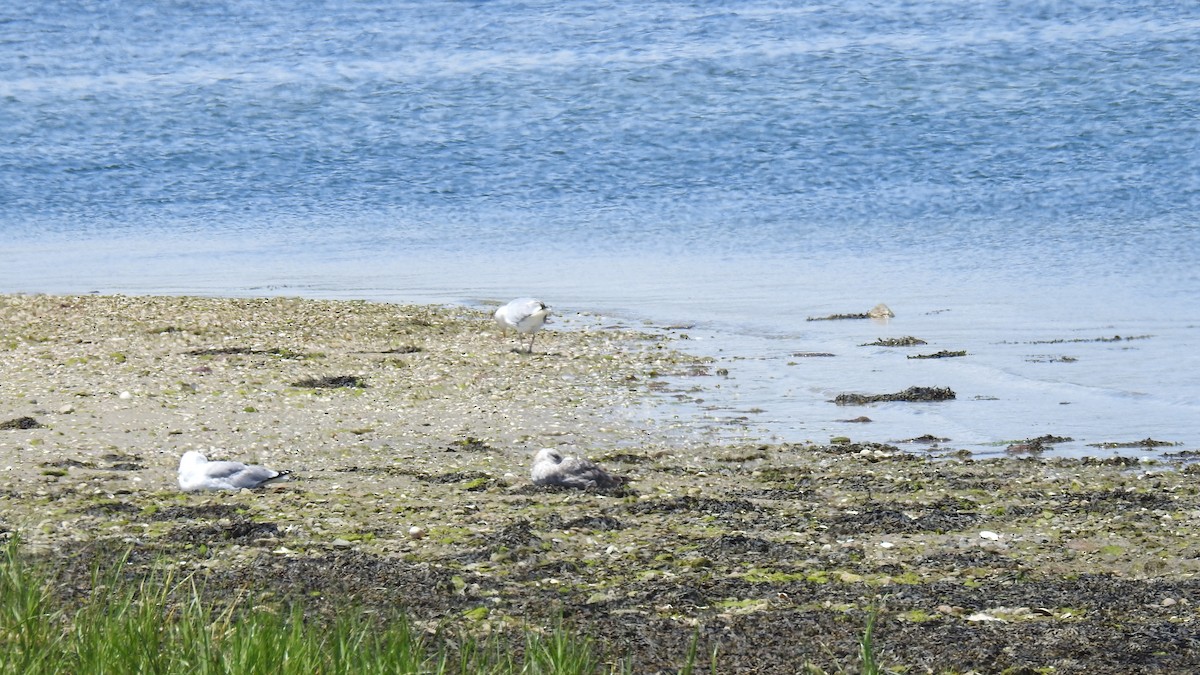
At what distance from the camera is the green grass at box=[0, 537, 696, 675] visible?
423 centimetres

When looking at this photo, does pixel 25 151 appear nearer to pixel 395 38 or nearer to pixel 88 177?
pixel 88 177

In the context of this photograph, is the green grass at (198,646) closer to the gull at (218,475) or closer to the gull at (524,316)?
the gull at (218,475)

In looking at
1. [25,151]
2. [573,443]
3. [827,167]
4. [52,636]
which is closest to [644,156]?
[827,167]

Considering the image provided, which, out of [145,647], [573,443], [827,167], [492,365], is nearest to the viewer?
[145,647]

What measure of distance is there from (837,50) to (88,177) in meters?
16.9

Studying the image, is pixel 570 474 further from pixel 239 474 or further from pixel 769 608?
pixel 769 608

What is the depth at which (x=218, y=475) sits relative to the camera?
777 cm

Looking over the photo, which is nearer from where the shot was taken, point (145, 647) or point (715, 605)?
point (145, 647)

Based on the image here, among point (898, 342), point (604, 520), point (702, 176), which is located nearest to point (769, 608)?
point (604, 520)

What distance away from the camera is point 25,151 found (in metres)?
30.8

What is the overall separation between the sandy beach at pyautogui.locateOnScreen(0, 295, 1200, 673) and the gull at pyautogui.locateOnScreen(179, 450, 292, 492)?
0.08m

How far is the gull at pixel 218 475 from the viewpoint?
7762mm

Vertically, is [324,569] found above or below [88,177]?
below

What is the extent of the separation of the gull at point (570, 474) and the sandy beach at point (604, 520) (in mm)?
80
